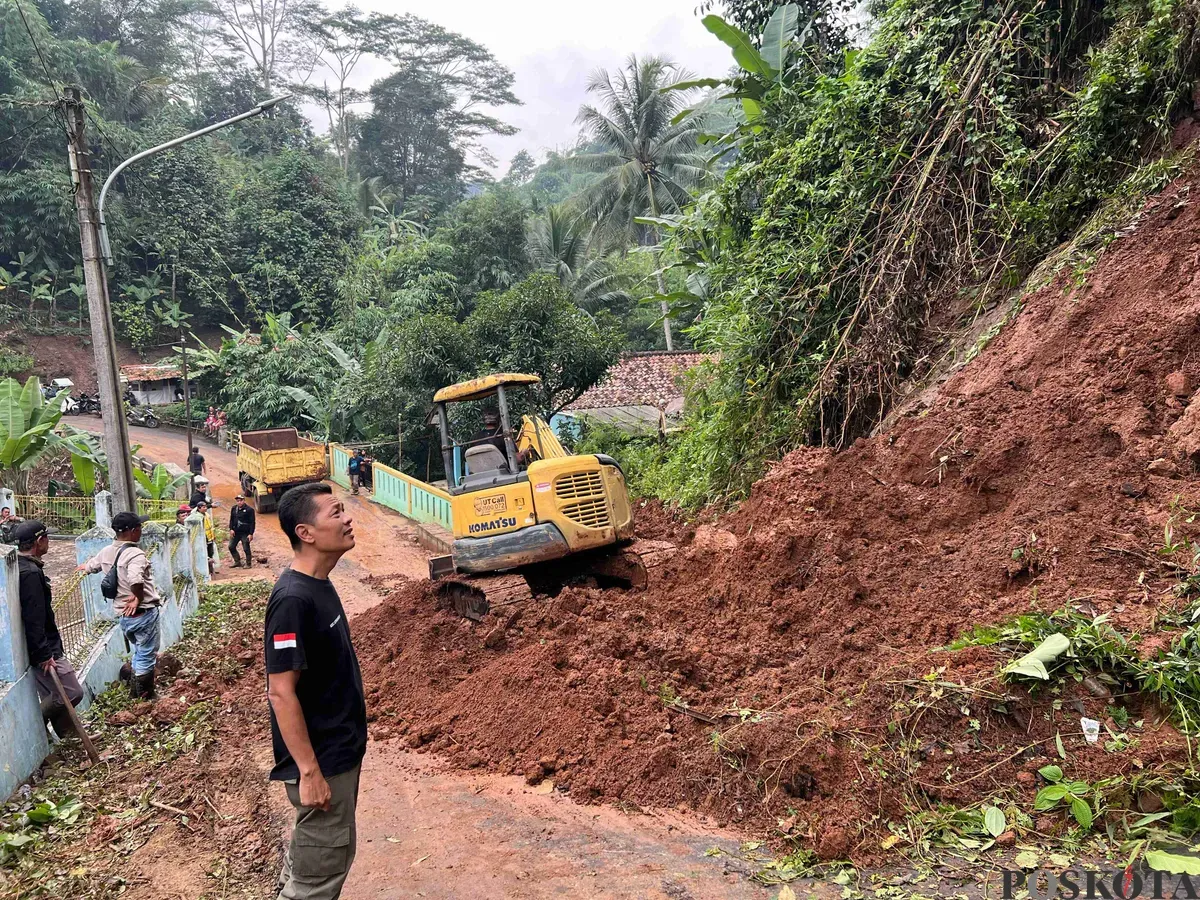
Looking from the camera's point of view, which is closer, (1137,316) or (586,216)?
(1137,316)

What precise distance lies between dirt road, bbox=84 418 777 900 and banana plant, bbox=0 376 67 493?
11.8 metres

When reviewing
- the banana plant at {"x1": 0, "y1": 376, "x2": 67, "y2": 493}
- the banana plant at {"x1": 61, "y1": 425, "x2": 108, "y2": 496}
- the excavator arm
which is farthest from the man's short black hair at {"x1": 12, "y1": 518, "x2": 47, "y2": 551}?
the banana plant at {"x1": 61, "y1": 425, "x2": 108, "y2": 496}

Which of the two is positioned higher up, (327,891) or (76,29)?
(76,29)

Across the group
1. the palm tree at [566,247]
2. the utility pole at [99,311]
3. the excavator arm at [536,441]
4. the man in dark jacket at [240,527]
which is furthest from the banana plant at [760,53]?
the palm tree at [566,247]

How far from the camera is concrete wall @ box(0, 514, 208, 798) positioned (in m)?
4.77

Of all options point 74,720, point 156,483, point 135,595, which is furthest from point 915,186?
point 156,483

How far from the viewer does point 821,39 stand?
1281 cm

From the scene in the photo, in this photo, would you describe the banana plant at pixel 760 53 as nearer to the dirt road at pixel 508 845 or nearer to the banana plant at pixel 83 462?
the dirt road at pixel 508 845

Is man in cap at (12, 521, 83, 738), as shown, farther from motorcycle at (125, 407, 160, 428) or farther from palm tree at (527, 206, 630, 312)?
motorcycle at (125, 407, 160, 428)

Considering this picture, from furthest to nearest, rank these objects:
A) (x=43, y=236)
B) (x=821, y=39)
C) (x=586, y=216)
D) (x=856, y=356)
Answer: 1. (x=43, y=236)
2. (x=586, y=216)
3. (x=821, y=39)
4. (x=856, y=356)

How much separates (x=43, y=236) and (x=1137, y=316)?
3932 cm

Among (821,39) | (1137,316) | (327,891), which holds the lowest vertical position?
(327,891)

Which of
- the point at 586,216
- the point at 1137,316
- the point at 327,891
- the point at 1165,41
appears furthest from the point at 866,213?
the point at 586,216

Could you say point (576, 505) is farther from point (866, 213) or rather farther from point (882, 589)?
point (866, 213)
